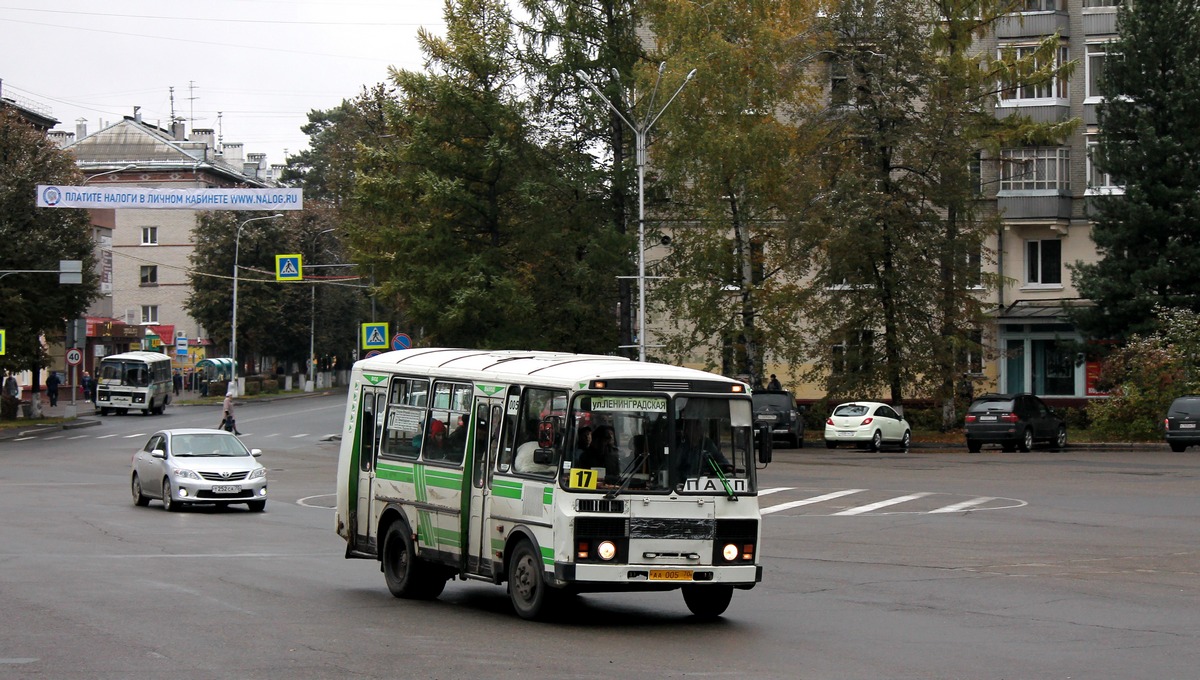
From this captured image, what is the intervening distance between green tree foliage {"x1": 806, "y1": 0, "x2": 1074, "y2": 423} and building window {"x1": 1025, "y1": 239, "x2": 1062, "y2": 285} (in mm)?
10440

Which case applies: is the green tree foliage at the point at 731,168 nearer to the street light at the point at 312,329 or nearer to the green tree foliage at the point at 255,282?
the green tree foliage at the point at 255,282

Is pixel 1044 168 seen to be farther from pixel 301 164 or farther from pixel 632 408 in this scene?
pixel 301 164

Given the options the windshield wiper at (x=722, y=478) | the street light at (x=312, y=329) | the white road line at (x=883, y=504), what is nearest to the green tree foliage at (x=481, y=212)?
the white road line at (x=883, y=504)

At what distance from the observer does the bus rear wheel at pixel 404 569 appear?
15336 millimetres

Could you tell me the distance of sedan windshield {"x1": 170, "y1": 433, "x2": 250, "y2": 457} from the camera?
28984 mm

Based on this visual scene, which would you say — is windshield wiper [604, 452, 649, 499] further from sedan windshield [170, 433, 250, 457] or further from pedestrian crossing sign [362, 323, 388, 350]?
pedestrian crossing sign [362, 323, 388, 350]

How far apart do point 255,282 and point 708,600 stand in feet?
276

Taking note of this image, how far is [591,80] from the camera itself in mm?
50844

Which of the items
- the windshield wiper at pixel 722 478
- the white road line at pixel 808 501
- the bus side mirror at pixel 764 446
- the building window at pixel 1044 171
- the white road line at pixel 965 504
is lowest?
the white road line at pixel 808 501

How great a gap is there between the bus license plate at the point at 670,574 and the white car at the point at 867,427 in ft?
116

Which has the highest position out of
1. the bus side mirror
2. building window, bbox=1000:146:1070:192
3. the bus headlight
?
building window, bbox=1000:146:1070:192

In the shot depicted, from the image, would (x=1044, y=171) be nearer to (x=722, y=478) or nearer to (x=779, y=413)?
(x=779, y=413)

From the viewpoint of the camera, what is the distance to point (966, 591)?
16344 millimetres

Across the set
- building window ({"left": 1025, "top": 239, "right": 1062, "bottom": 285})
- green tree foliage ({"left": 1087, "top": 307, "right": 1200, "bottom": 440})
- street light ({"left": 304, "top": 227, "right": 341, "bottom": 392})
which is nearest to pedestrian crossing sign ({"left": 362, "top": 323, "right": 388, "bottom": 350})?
green tree foliage ({"left": 1087, "top": 307, "right": 1200, "bottom": 440})
